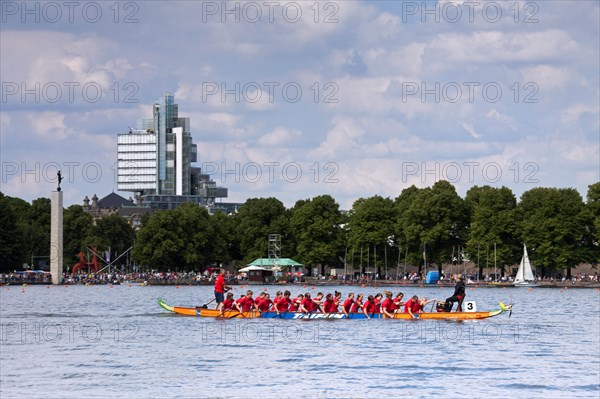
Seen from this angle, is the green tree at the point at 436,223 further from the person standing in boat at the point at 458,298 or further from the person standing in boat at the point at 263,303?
the person standing in boat at the point at 458,298

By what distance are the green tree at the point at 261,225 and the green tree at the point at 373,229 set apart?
50.7ft

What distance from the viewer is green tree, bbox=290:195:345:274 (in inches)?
6161

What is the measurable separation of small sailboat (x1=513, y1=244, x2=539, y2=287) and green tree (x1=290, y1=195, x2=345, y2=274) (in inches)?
1166

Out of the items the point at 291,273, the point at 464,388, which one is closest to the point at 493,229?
the point at 291,273

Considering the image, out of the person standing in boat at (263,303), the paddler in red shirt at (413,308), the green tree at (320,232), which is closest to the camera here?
the paddler in red shirt at (413,308)

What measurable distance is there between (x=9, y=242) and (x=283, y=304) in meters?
99.1

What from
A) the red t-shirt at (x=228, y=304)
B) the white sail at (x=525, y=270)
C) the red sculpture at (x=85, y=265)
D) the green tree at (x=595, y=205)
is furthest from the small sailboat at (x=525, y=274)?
the red t-shirt at (x=228, y=304)

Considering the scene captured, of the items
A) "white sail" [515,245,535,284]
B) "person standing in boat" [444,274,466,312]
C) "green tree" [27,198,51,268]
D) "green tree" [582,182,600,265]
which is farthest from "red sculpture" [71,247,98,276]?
"person standing in boat" [444,274,466,312]

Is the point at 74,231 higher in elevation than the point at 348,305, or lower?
higher

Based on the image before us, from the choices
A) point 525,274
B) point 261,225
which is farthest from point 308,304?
point 261,225

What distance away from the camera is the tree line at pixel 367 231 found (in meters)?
136

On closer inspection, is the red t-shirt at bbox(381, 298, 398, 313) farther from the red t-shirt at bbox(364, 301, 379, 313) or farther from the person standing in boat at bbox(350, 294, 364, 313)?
the person standing in boat at bbox(350, 294, 364, 313)

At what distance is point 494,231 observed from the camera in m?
138

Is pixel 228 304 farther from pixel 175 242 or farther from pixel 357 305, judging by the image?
pixel 175 242
